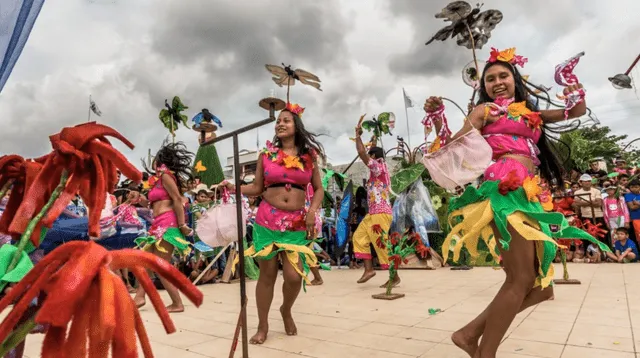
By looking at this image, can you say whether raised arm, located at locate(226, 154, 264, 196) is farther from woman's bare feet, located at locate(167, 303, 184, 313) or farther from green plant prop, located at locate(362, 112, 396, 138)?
green plant prop, located at locate(362, 112, 396, 138)

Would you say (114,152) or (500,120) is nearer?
(114,152)

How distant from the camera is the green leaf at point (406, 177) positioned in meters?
8.74

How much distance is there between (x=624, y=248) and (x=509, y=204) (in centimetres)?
746

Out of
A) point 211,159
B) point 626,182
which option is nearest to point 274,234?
point 626,182

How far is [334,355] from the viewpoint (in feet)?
8.89

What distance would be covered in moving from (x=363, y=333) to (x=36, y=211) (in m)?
2.83

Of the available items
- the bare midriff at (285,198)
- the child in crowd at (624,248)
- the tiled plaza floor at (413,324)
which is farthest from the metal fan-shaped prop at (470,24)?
the child in crowd at (624,248)

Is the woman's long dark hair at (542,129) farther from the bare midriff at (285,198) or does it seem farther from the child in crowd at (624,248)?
the child in crowd at (624,248)

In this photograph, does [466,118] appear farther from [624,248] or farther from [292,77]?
[624,248]

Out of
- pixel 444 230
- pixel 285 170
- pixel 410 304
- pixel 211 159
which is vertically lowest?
pixel 410 304

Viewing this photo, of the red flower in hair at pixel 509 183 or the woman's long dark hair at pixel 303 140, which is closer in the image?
the red flower in hair at pixel 509 183

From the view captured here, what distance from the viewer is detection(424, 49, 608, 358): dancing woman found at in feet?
7.20

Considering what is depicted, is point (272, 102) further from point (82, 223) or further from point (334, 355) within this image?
point (82, 223)

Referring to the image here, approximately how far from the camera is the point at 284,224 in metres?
3.37
